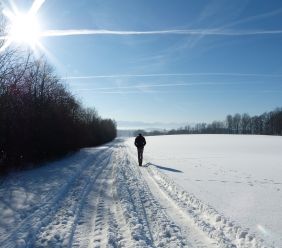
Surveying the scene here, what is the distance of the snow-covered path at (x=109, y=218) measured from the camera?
20.2ft

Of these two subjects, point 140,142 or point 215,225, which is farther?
point 140,142

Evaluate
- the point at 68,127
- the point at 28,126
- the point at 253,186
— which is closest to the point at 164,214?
the point at 253,186

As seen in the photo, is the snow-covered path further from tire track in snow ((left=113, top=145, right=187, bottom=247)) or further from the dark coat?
the dark coat

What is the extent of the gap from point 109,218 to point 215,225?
2.37 metres

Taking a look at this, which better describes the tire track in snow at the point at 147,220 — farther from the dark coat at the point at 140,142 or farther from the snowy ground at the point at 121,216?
the dark coat at the point at 140,142

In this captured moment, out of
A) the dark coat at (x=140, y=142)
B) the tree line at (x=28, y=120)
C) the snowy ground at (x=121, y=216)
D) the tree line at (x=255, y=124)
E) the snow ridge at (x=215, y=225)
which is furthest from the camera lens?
the tree line at (x=255, y=124)

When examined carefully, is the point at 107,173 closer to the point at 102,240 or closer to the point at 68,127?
the point at 102,240

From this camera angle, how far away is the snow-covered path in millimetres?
6156

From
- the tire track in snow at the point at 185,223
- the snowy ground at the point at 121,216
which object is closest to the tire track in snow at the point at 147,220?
the snowy ground at the point at 121,216

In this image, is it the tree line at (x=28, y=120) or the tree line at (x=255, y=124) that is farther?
the tree line at (x=255, y=124)

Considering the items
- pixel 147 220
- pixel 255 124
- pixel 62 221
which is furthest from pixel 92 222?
pixel 255 124

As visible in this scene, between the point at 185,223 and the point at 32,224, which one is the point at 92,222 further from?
the point at 185,223

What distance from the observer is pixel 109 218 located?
7.76m

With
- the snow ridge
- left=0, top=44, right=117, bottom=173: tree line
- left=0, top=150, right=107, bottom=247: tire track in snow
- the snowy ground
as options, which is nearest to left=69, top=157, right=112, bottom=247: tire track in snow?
the snowy ground
